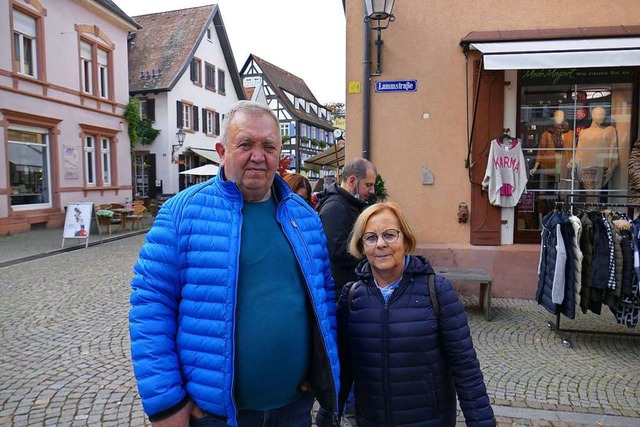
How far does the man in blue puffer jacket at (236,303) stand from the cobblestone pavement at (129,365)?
6.39 feet

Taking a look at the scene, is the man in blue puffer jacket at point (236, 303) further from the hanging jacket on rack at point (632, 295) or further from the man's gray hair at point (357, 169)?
the hanging jacket on rack at point (632, 295)

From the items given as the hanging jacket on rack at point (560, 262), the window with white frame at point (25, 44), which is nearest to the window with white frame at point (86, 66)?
the window with white frame at point (25, 44)

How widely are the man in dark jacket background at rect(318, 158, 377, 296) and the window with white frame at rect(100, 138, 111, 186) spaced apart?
17290mm

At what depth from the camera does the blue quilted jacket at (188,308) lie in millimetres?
1669

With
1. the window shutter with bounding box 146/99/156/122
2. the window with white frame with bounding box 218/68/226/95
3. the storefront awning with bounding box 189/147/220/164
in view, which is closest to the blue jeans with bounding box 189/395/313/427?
the storefront awning with bounding box 189/147/220/164

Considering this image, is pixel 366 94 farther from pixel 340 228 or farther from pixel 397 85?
pixel 340 228

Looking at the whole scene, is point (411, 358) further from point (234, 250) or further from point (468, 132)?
point (468, 132)

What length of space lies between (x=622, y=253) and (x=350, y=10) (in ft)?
15.4

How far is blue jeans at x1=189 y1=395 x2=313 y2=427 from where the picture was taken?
1.77 meters

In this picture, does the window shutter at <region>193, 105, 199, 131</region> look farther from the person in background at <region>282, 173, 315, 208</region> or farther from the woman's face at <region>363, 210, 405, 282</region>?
the woman's face at <region>363, 210, 405, 282</region>

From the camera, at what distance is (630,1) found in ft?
20.3

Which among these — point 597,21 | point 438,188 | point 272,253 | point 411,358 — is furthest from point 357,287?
point 597,21

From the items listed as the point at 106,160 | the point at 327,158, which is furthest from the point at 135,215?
the point at 327,158

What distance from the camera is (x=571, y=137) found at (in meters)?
6.70
